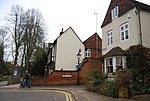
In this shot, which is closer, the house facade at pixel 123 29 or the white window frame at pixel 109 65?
the house facade at pixel 123 29

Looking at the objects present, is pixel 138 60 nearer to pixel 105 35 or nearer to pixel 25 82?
pixel 105 35

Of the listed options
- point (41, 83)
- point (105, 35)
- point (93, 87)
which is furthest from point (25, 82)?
point (105, 35)

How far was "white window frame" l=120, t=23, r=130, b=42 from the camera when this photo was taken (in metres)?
21.0

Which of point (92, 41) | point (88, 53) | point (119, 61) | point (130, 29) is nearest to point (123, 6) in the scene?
point (130, 29)

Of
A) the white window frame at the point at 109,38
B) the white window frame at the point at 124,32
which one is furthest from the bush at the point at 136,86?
the white window frame at the point at 109,38

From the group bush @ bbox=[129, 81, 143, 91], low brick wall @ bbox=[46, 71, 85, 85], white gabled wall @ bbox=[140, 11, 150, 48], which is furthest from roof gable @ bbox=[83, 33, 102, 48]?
bush @ bbox=[129, 81, 143, 91]

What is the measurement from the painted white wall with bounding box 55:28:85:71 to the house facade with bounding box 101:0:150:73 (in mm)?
11078

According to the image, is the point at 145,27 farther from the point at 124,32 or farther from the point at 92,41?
the point at 92,41

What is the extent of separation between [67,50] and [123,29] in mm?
15375

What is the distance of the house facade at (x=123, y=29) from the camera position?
1949 centimetres

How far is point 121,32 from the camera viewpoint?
2206cm

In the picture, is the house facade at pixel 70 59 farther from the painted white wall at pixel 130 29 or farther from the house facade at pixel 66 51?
the painted white wall at pixel 130 29

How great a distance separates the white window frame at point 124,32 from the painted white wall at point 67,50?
14.8m

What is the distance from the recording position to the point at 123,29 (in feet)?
71.3
